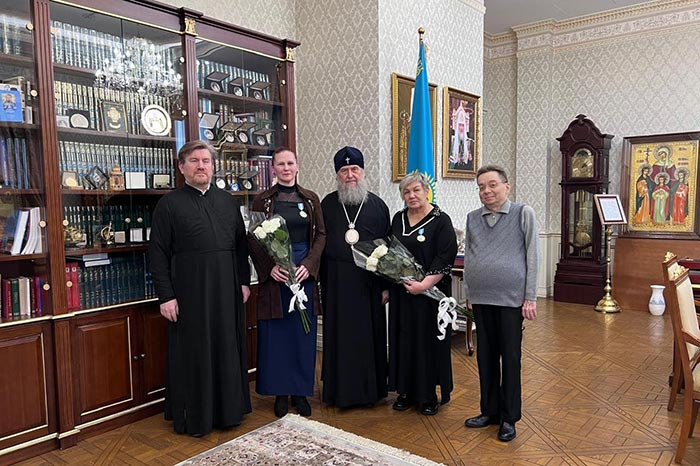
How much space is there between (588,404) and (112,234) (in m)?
3.39

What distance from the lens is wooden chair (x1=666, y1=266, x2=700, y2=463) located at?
2.85 metres

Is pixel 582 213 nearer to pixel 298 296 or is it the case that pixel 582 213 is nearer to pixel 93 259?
pixel 298 296

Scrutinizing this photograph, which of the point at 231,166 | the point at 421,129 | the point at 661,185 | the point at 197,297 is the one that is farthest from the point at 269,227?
the point at 661,185

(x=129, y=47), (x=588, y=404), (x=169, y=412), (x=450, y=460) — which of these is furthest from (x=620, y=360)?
(x=129, y=47)

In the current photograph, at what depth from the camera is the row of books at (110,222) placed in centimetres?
332

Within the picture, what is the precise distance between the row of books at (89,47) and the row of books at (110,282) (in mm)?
1235

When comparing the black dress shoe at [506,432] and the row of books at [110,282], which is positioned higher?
the row of books at [110,282]

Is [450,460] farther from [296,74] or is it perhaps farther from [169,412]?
[296,74]

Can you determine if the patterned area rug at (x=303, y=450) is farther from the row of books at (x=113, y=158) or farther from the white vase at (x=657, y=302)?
the white vase at (x=657, y=302)

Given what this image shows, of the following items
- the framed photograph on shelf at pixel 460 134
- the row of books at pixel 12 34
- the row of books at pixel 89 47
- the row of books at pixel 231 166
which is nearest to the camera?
the row of books at pixel 12 34

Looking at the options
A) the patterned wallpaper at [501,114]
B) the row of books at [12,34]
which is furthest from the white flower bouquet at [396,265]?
the patterned wallpaper at [501,114]

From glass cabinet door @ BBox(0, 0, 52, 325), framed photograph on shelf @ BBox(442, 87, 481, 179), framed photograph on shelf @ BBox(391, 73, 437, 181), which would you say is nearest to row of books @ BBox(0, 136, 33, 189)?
glass cabinet door @ BBox(0, 0, 52, 325)

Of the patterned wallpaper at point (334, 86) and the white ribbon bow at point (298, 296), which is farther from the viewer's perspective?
the patterned wallpaper at point (334, 86)

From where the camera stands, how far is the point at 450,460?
2.94m
